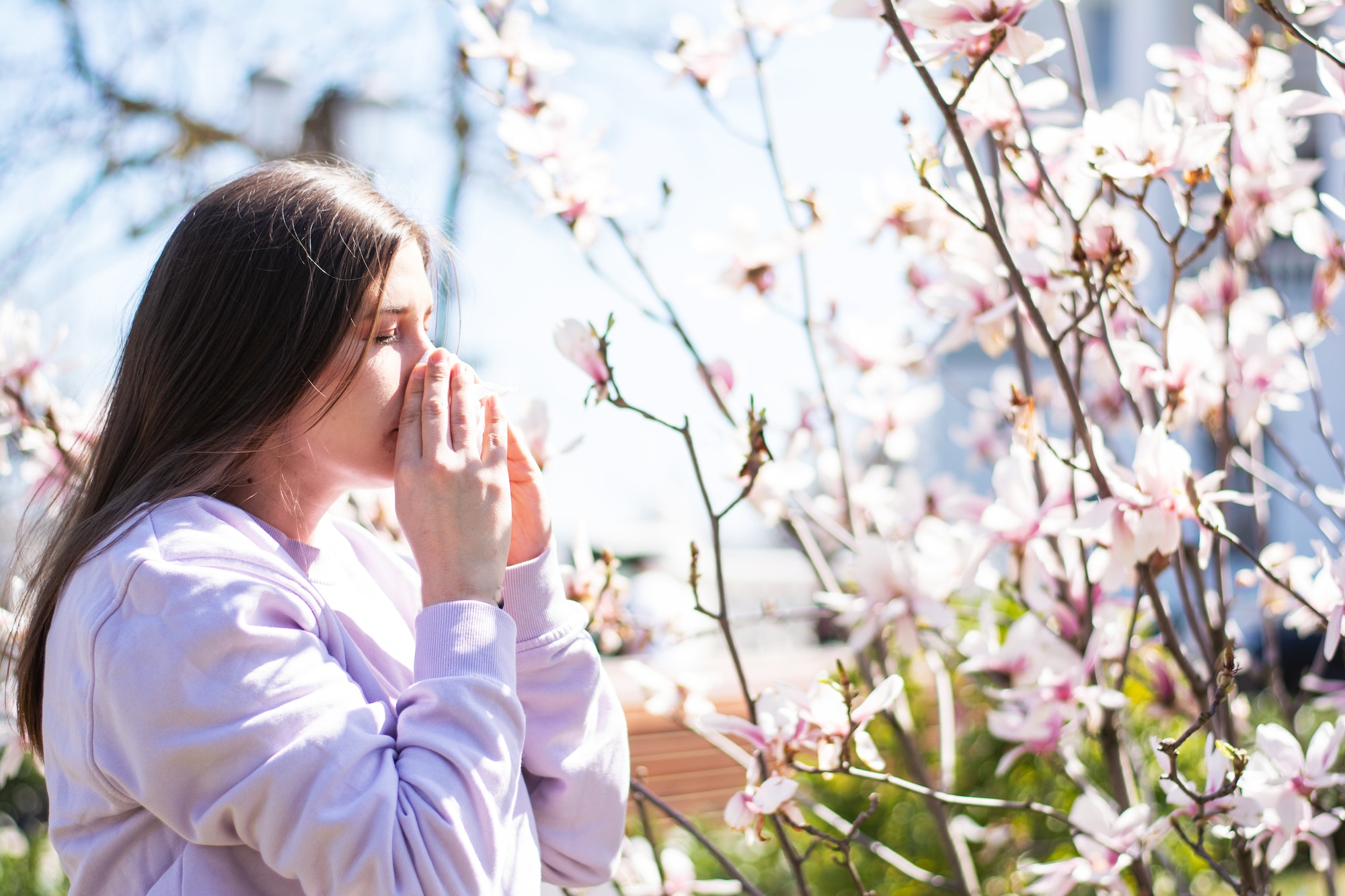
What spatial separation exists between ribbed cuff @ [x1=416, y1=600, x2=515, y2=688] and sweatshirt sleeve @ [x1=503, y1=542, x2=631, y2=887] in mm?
101

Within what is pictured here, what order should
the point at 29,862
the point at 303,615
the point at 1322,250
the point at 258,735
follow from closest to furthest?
the point at 258,735 < the point at 303,615 < the point at 1322,250 < the point at 29,862

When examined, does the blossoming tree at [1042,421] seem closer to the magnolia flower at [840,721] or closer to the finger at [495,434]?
the magnolia flower at [840,721]

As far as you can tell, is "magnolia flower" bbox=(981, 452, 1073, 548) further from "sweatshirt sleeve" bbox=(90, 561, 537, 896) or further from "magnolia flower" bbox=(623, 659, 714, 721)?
"sweatshirt sleeve" bbox=(90, 561, 537, 896)

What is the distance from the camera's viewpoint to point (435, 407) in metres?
0.97

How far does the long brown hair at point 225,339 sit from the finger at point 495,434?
0.46ft

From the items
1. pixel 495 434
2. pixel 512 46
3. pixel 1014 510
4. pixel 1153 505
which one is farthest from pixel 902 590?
pixel 512 46

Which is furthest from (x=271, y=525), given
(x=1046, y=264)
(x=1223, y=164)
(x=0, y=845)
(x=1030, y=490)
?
(x=0, y=845)

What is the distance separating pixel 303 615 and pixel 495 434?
255 millimetres

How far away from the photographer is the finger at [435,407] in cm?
96

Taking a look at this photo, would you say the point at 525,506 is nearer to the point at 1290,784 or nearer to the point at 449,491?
the point at 449,491

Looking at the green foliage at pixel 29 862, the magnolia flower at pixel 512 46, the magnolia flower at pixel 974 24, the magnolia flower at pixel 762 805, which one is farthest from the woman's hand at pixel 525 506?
the green foliage at pixel 29 862

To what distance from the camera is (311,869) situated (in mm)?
770

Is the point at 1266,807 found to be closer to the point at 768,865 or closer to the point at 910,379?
the point at 910,379

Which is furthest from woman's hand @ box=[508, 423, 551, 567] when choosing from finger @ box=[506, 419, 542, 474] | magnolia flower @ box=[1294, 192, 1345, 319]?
magnolia flower @ box=[1294, 192, 1345, 319]
